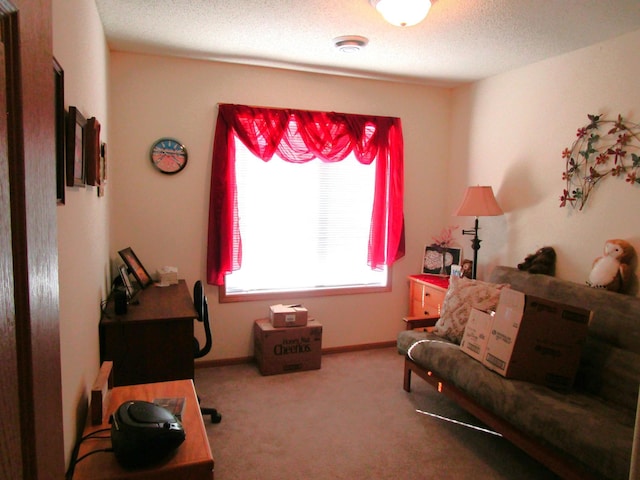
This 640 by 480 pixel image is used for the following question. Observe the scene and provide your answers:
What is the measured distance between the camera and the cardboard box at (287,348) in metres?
3.65

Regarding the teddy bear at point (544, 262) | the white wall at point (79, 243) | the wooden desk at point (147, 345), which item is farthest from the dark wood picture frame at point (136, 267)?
the teddy bear at point (544, 262)

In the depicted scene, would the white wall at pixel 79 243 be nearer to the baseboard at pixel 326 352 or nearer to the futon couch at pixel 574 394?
the baseboard at pixel 326 352

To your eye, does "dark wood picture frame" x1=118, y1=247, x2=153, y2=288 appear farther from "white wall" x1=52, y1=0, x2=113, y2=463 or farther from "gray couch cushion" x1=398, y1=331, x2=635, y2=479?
"gray couch cushion" x1=398, y1=331, x2=635, y2=479

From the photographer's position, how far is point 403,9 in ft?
7.70

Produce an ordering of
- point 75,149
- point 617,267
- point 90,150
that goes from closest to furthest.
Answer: point 75,149 < point 90,150 < point 617,267

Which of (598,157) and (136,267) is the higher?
(598,157)

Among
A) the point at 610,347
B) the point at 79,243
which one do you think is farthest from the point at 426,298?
the point at 79,243

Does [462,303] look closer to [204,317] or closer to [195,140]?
[204,317]

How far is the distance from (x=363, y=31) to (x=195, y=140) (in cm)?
163

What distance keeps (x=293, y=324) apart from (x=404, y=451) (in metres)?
1.43

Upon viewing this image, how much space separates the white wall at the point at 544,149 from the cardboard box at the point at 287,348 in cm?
172

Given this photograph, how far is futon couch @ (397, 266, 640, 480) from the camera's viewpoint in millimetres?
1959

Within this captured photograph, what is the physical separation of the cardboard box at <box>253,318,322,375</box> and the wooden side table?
32.8 inches

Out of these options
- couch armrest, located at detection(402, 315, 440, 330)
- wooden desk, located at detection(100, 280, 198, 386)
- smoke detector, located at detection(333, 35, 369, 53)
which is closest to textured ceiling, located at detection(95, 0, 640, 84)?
smoke detector, located at detection(333, 35, 369, 53)
